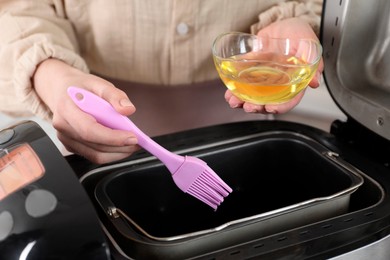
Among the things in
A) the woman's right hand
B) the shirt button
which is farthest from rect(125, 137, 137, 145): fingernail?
the shirt button

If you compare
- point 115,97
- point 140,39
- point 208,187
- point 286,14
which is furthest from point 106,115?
point 286,14

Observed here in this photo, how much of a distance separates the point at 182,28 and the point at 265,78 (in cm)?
18

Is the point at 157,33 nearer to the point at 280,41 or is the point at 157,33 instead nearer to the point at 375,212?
the point at 280,41

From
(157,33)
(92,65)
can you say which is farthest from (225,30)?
(92,65)

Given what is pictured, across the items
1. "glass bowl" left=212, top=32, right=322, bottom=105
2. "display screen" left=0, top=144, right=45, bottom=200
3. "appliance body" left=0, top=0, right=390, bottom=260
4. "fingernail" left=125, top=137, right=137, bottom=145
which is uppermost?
"glass bowl" left=212, top=32, right=322, bottom=105

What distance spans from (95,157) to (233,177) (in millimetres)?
167

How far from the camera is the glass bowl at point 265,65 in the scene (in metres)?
0.55

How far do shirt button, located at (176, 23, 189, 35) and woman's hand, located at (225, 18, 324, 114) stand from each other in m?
0.10

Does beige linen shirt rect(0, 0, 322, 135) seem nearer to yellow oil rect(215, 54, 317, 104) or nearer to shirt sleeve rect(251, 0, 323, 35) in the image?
shirt sleeve rect(251, 0, 323, 35)

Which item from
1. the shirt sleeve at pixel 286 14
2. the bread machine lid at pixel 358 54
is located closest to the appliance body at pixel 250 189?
the bread machine lid at pixel 358 54

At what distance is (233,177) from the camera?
616 millimetres

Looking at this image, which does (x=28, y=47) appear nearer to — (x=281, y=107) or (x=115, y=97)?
(x=115, y=97)

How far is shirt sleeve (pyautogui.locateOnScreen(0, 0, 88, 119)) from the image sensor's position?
61cm

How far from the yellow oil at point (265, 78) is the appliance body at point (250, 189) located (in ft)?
0.25
